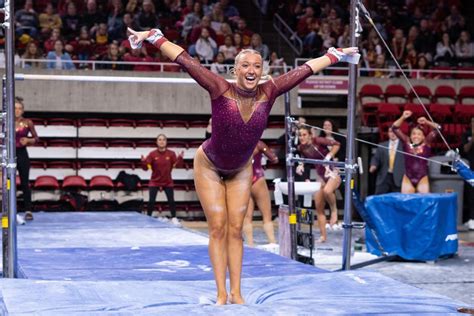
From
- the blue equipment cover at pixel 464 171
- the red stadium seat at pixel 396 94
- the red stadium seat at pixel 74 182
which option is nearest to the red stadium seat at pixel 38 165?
the red stadium seat at pixel 74 182

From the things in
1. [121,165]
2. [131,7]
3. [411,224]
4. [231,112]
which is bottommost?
[411,224]

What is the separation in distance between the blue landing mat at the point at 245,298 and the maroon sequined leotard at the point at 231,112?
82 centimetres

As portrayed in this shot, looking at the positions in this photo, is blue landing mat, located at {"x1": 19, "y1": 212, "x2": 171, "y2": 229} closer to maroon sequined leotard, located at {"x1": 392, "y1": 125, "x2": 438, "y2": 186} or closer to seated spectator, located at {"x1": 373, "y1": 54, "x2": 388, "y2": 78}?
maroon sequined leotard, located at {"x1": 392, "y1": 125, "x2": 438, "y2": 186}

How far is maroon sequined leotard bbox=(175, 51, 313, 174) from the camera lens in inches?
197

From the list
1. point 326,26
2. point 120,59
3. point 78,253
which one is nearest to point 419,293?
point 78,253

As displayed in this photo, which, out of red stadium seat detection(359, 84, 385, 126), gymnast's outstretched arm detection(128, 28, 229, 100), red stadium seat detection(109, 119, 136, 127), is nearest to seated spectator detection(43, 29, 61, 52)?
red stadium seat detection(109, 119, 136, 127)

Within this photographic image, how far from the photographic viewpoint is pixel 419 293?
5434 millimetres

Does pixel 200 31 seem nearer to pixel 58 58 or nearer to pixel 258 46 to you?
pixel 258 46

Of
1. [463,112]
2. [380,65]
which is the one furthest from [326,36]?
[463,112]

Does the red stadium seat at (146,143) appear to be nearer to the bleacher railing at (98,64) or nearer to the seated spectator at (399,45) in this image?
the bleacher railing at (98,64)

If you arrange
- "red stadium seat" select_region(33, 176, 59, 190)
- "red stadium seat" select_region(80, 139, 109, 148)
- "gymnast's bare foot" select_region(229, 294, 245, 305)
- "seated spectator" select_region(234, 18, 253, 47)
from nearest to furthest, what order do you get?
"gymnast's bare foot" select_region(229, 294, 245, 305), "red stadium seat" select_region(33, 176, 59, 190), "red stadium seat" select_region(80, 139, 109, 148), "seated spectator" select_region(234, 18, 253, 47)

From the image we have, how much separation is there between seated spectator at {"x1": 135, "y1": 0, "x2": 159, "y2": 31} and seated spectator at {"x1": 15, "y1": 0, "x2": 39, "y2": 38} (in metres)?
1.73

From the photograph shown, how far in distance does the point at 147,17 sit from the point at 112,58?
4.42 ft

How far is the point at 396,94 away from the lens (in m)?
15.1
